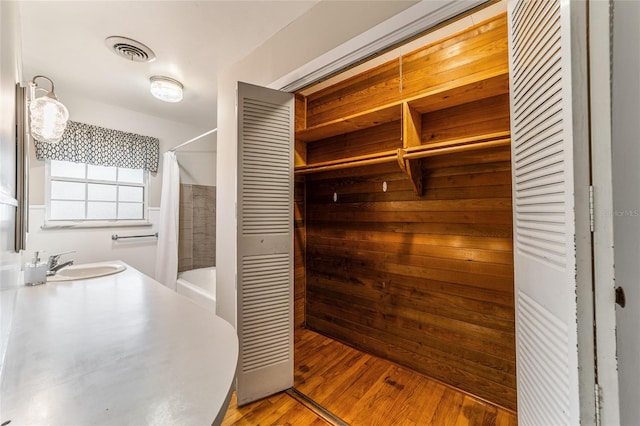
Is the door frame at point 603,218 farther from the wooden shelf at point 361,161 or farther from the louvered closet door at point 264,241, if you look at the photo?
the louvered closet door at point 264,241

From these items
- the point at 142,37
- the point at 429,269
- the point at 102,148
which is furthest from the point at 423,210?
the point at 102,148

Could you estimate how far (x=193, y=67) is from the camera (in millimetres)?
2131

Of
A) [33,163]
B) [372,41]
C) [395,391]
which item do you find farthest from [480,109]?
[33,163]

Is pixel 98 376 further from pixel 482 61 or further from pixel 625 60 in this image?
pixel 482 61

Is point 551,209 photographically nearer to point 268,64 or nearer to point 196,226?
point 268,64

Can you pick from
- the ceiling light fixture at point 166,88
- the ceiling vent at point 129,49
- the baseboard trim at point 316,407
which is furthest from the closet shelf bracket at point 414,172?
the ceiling light fixture at point 166,88

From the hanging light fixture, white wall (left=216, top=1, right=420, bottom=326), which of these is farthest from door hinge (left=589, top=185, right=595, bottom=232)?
the hanging light fixture

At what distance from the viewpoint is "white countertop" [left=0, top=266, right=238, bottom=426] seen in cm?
54

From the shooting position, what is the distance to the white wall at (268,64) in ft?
4.41

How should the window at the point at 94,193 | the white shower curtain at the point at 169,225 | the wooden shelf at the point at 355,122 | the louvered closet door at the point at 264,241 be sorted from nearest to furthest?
the louvered closet door at the point at 264,241
the wooden shelf at the point at 355,122
the window at the point at 94,193
the white shower curtain at the point at 169,225

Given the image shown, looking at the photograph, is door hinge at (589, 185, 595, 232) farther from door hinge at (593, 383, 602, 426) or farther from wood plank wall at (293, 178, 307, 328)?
wood plank wall at (293, 178, 307, 328)

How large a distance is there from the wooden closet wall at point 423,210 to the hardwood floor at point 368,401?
115 millimetres

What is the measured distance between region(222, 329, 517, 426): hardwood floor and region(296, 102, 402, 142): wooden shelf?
74.7 inches

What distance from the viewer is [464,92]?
156 cm
